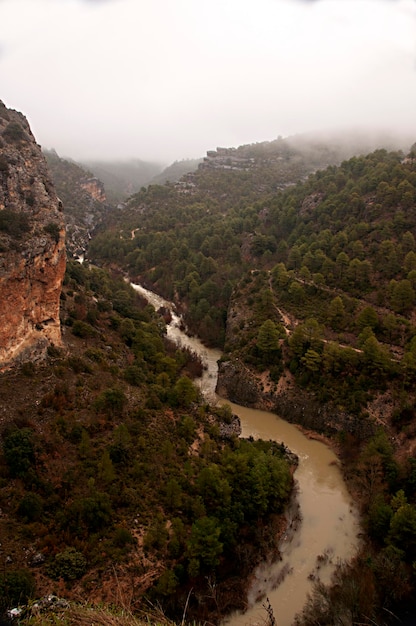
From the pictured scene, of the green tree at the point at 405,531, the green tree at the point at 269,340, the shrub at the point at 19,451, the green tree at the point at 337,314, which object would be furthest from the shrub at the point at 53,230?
the green tree at the point at 405,531

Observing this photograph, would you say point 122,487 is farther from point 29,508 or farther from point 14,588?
point 14,588

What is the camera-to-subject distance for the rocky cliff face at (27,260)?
31125mm

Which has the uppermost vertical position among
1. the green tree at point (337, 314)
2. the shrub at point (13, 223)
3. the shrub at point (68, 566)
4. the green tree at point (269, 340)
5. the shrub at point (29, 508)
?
the shrub at point (13, 223)

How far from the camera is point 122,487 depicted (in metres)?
28.1

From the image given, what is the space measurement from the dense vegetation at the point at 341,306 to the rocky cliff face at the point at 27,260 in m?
26.4

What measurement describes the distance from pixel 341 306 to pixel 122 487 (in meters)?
35.4

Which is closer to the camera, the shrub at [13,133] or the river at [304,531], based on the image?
the river at [304,531]

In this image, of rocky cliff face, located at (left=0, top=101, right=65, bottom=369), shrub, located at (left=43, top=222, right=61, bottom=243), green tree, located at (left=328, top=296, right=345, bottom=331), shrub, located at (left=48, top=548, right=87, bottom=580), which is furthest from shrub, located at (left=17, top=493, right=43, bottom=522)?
green tree, located at (left=328, top=296, right=345, bottom=331)

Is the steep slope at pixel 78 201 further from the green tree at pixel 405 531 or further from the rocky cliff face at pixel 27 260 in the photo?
the green tree at pixel 405 531

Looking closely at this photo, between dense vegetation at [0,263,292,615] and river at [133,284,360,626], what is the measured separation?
1348 millimetres

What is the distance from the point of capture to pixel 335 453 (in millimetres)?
41500

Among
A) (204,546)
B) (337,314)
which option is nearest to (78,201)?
(337,314)

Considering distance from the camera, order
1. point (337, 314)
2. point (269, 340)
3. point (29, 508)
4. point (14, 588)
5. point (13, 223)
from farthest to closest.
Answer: point (337, 314)
point (269, 340)
point (13, 223)
point (29, 508)
point (14, 588)

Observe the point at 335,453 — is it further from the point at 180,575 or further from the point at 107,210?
the point at 107,210
